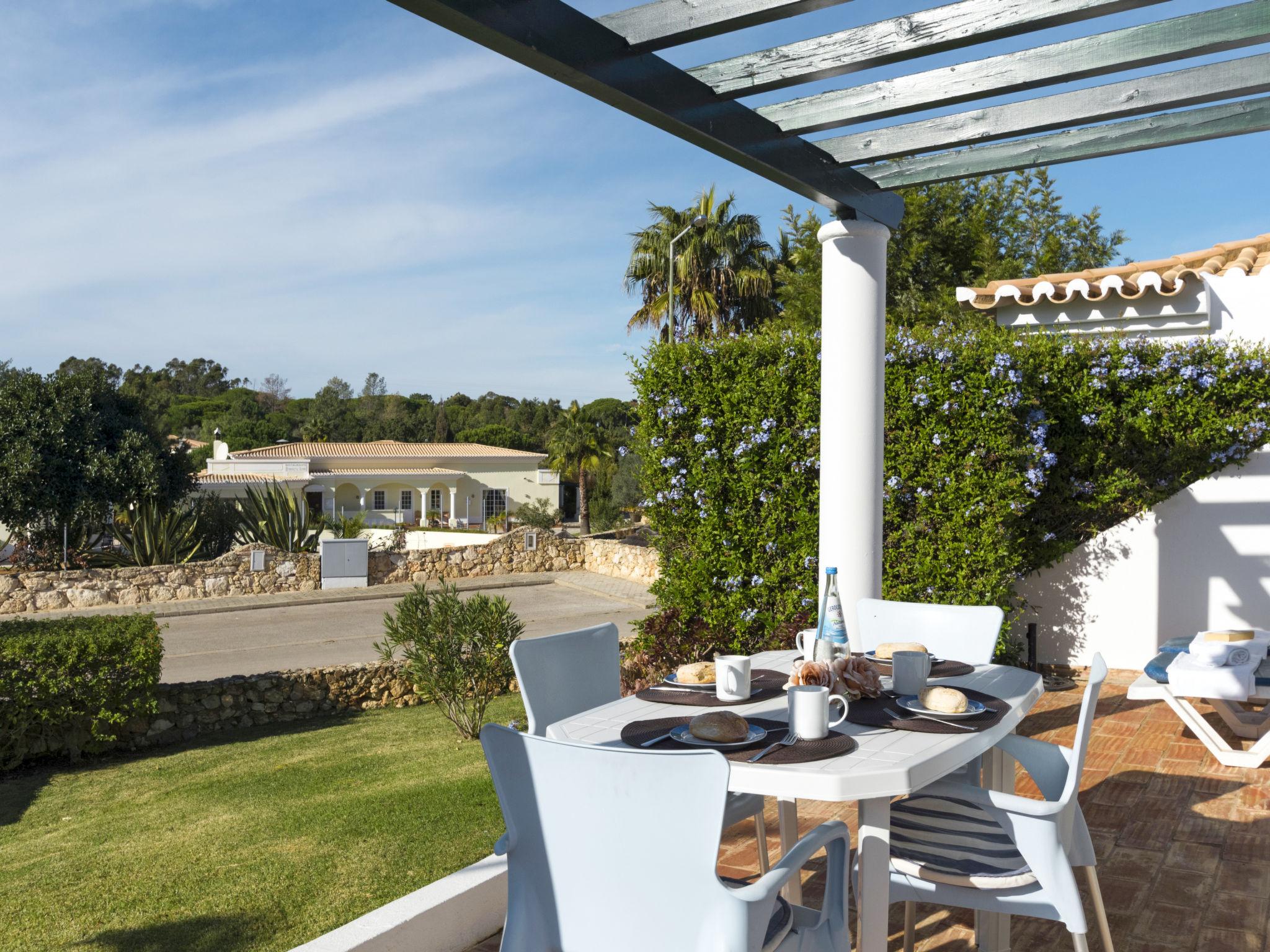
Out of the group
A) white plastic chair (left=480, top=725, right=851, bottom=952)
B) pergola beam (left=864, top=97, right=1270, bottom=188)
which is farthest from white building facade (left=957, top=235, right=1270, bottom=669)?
white plastic chair (left=480, top=725, right=851, bottom=952)

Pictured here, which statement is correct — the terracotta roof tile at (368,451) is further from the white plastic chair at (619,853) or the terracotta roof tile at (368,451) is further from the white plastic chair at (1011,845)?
the white plastic chair at (619,853)

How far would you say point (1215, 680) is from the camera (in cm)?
479

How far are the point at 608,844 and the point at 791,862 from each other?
0.38m

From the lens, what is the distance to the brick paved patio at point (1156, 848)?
2969 millimetres

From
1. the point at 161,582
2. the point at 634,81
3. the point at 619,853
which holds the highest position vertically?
the point at 634,81

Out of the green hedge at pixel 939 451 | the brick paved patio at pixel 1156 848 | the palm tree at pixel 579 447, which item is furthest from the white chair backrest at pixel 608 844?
the palm tree at pixel 579 447

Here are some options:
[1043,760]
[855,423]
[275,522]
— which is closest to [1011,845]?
[1043,760]

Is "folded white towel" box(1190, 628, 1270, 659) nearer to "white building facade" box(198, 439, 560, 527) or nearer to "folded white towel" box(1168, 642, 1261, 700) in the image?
"folded white towel" box(1168, 642, 1261, 700)

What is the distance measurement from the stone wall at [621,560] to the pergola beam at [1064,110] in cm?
1404

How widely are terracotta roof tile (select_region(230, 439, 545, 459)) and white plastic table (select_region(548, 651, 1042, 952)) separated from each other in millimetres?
38035

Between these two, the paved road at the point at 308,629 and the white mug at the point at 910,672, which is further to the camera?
the paved road at the point at 308,629

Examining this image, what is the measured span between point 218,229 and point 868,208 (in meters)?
30.7

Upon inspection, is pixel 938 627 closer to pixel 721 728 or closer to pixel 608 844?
pixel 721 728

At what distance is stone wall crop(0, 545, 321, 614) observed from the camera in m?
15.9
